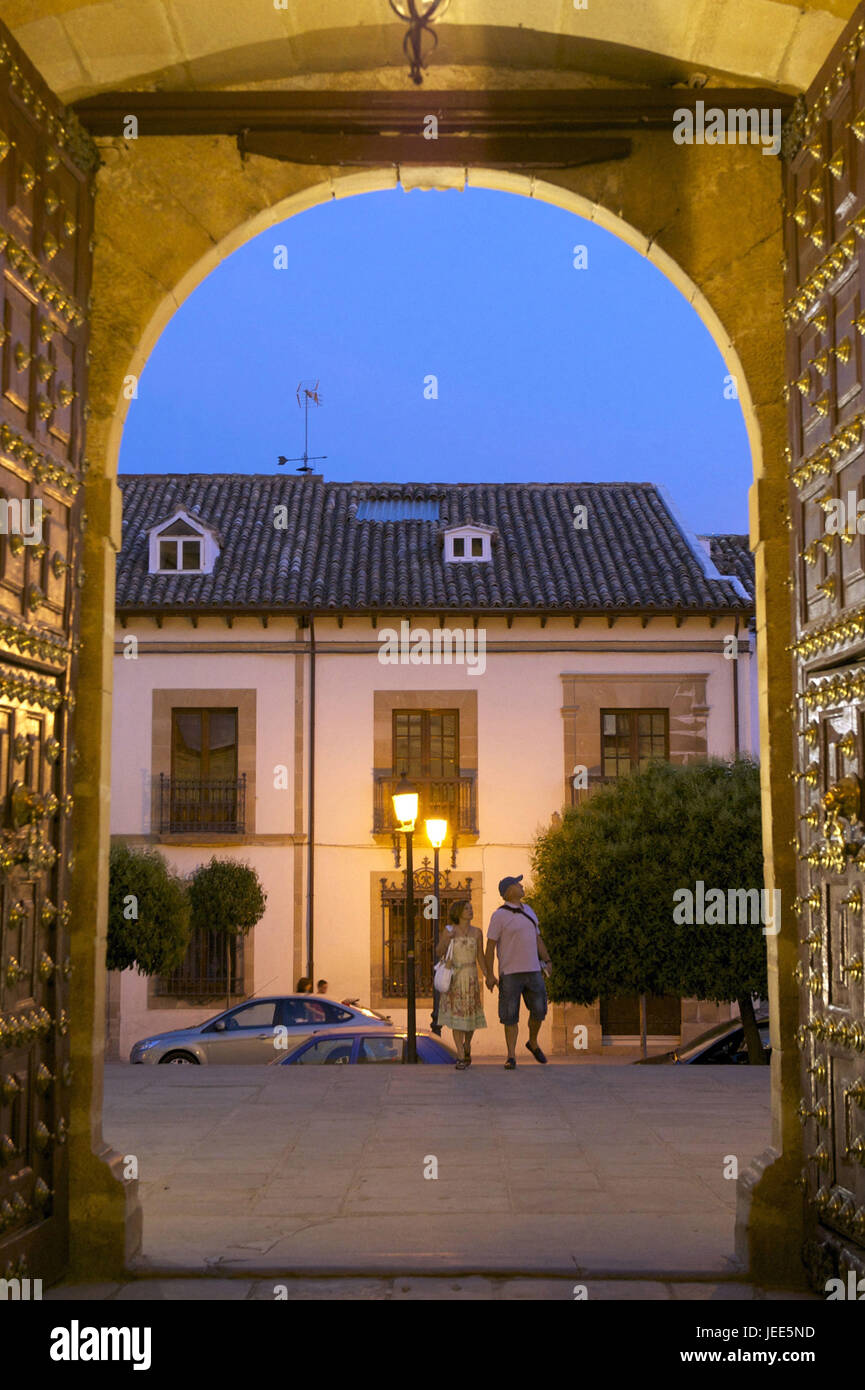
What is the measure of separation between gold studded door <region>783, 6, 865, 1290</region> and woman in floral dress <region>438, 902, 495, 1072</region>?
18.4 feet

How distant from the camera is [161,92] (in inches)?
179

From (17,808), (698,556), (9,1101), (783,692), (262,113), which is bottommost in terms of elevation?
(9,1101)

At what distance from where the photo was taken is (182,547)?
66.3ft

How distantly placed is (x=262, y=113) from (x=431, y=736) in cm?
1528

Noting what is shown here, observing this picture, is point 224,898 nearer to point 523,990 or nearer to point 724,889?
point 724,889

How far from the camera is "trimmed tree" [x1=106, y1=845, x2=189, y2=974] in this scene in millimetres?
15711

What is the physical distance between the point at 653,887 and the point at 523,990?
3256 mm

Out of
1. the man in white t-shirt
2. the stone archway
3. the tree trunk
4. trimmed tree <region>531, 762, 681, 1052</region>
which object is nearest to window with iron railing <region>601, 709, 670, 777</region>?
trimmed tree <region>531, 762, 681, 1052</region>

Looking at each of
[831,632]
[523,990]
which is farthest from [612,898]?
[831,632]

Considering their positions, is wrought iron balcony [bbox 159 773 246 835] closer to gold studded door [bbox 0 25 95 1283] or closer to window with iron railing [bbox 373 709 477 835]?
window with iron railing [bbox 373 709 477 835]

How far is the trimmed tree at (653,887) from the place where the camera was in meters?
11.6

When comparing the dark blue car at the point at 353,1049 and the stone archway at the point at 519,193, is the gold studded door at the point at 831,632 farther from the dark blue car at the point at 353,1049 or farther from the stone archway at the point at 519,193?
the dark blue car at the point at 353,1049
